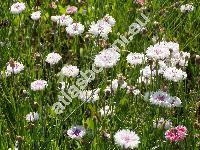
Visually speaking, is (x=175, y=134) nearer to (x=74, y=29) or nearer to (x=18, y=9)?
(x=74, y=29)

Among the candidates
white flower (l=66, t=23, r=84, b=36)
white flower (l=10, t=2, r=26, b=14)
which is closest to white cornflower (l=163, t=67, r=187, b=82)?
white flower (l=66, t=23, r=84, b=36)

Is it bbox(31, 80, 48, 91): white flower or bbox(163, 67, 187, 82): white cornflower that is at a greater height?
bbox(163, 67, 187, 82): white cornflower

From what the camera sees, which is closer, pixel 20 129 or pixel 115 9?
pixel 20 129

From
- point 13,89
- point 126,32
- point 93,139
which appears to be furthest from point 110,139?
point 126,32

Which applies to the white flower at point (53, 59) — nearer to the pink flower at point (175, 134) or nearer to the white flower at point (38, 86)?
the white flower at point (38, 86)

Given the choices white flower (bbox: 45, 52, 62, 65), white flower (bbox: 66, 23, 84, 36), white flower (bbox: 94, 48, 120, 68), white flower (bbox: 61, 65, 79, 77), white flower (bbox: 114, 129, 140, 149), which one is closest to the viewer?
white flower (bbox: 114, 129, 140, 149)

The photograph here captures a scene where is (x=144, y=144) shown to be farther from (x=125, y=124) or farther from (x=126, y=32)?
(x=126, y=32)

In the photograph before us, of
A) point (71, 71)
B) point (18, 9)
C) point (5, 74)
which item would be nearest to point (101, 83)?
point (71, 71)

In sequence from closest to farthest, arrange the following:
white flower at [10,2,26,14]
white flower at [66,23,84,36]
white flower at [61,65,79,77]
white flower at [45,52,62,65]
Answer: white flower at [61,65,79,77] < white flower at [45,52,62,65] < white flower at [66,23,84,36] < white flower at [10,2,26,14]

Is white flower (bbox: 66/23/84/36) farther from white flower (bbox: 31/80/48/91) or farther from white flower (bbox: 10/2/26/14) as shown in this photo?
white flower (bbox: 31/80/48/91)
